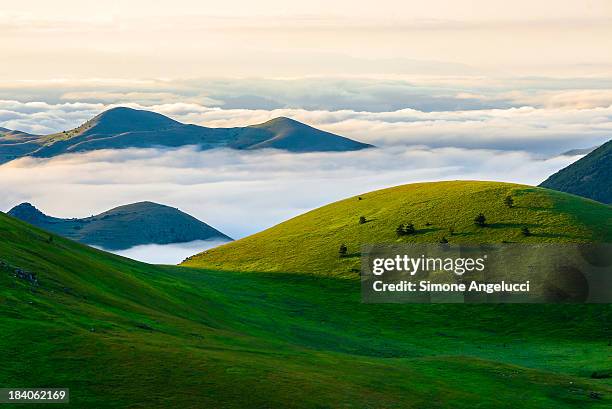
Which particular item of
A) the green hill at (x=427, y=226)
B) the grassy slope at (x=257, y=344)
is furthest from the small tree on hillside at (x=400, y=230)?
the grassy slope at (x=257, y=344)

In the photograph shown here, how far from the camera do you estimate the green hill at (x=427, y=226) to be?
528ft

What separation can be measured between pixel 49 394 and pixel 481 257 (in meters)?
110

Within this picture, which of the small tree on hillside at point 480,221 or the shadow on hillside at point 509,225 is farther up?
the small tree on hillside at point 480,221

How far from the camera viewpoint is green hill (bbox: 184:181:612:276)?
160875mm

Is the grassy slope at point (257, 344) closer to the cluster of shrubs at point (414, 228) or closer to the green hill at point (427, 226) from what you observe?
the green hill at point (427, 226)

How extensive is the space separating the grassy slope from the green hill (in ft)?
78.0

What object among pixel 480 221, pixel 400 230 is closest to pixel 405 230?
pixel 400 230

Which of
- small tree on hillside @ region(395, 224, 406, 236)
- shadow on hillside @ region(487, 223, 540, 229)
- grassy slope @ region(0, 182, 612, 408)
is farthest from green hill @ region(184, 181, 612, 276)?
grassy slope @ region(0, 182, 612, 408)

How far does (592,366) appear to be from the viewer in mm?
103125

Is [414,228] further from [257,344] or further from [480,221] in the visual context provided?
[257,344]

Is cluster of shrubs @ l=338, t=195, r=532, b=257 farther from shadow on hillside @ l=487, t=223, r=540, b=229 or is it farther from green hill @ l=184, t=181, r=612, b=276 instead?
shadow on hillside @ l=487, t=223, r=540, b=229

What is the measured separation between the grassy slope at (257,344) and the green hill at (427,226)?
23773 mm

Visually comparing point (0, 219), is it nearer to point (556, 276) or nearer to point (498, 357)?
point (498, 357)

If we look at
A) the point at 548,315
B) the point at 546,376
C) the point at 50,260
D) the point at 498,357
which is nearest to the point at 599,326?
the point at 548,315
